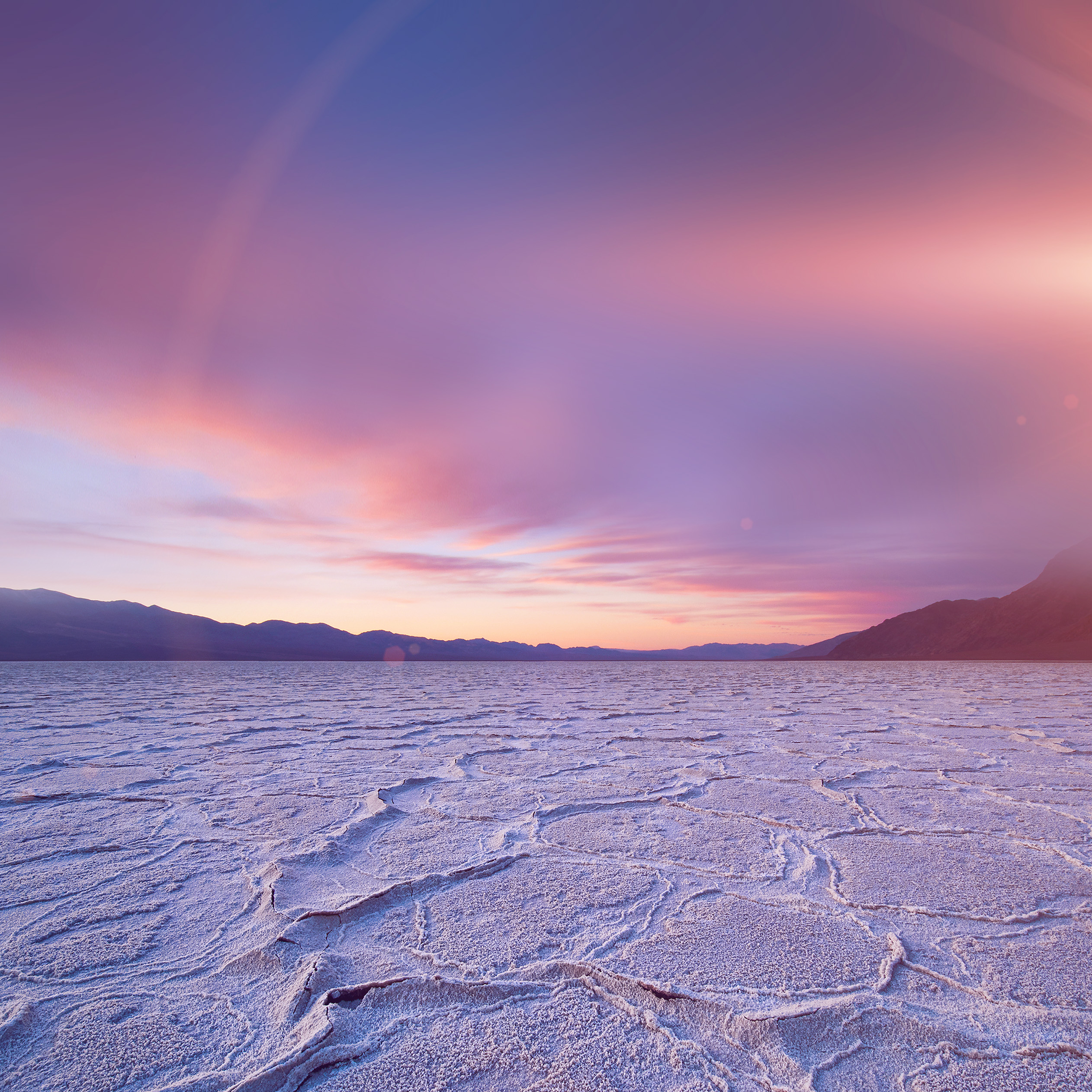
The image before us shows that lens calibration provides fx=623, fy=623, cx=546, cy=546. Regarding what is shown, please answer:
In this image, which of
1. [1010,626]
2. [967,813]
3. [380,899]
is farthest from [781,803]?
[1010,626]

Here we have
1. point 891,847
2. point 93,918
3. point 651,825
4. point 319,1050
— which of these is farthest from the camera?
point 651,825

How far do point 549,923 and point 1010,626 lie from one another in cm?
7131

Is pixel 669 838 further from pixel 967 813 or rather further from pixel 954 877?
pixel 967 813

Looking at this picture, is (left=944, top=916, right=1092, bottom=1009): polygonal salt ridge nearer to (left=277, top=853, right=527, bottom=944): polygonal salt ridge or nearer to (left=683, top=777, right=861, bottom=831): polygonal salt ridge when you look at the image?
(left=683, top=777, right=861, bottom=831): polygonal salt ridge

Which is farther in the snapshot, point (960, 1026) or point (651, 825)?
point (651, 825)

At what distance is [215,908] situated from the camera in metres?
1.63

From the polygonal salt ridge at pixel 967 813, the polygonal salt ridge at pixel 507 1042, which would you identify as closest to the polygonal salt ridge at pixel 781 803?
the polygonal salt ridge at pixel 967 813

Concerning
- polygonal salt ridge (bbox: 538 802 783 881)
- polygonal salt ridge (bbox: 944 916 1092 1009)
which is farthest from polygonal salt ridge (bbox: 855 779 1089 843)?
polygonal salt ridge (bbox: 944 916 1092 1009)

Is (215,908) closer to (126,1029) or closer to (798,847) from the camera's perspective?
(126,1029)

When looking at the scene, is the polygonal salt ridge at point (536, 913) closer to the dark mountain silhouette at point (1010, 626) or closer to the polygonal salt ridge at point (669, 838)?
the polygonal salt ridge at point (669, 838)

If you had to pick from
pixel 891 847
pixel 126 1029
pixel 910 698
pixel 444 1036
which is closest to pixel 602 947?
pixel 444 1036

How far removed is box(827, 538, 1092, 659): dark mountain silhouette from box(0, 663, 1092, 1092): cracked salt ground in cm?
4957

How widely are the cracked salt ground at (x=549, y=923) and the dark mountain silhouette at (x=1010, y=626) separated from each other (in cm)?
4957

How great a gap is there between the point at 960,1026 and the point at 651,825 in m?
1.26
